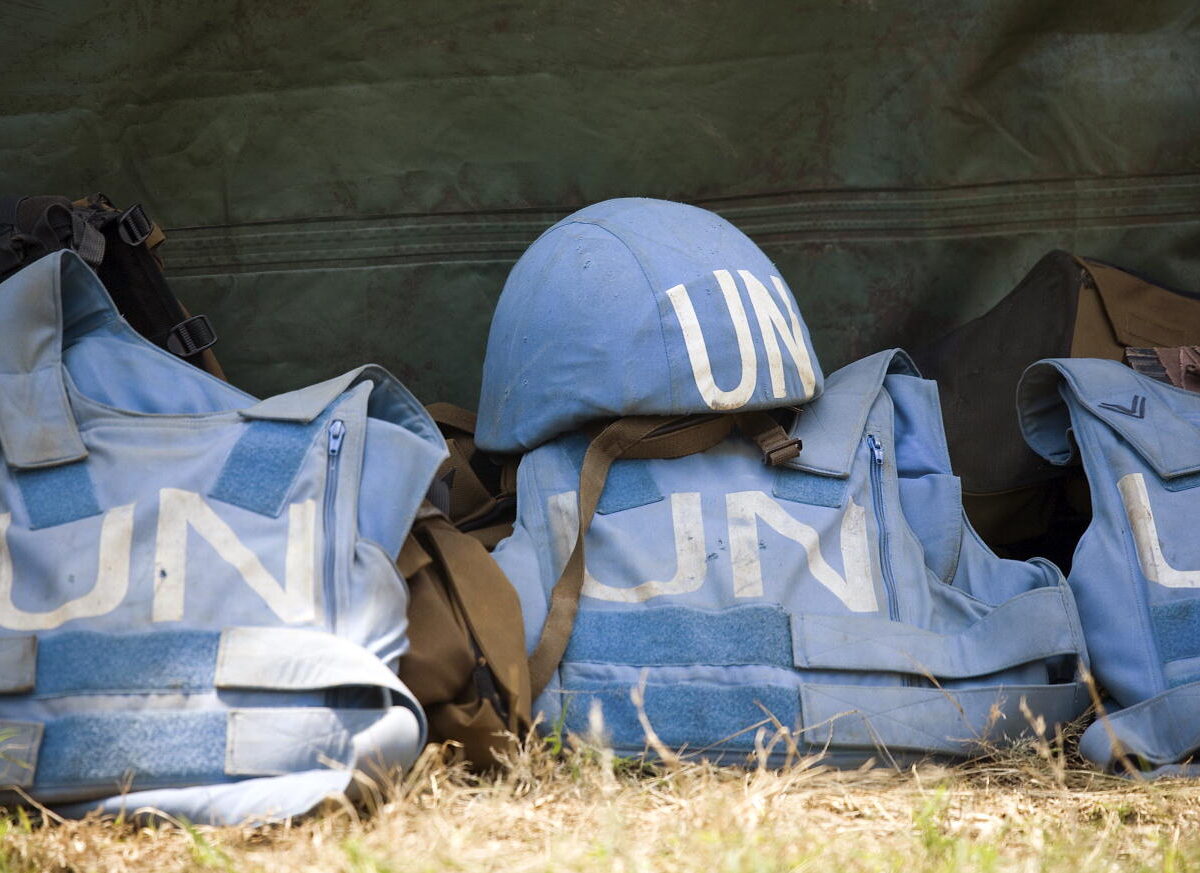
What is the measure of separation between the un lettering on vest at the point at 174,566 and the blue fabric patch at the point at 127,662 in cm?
4

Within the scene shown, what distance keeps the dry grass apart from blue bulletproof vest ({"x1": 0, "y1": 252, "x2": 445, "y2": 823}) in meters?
0.07

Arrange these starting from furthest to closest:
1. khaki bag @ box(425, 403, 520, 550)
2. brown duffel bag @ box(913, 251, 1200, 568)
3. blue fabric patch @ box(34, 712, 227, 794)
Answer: brown duffel bag @ box(913, 251, 1200, 568) < khaki bag @ box(425, 403, 520, 550) < blue fabric patch @ box(34, 712, 227, 794)

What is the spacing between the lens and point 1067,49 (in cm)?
304

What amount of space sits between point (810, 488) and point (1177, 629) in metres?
0.64

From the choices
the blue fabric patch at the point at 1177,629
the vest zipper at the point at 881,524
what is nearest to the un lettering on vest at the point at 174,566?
the vest zipper at the point at 881,524

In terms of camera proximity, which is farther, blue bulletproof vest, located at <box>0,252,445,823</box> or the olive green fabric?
the olive green fabric

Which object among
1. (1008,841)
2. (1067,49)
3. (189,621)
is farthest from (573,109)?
(1008,841)

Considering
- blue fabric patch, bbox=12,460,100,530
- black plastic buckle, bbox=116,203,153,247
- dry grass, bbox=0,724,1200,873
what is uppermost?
black plastic buckle, bbox=116,203,153,247

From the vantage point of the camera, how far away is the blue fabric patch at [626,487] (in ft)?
Result: 7.36

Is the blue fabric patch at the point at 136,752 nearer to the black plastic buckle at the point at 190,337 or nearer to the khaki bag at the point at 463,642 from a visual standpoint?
the khaki bag at the point at 463,642

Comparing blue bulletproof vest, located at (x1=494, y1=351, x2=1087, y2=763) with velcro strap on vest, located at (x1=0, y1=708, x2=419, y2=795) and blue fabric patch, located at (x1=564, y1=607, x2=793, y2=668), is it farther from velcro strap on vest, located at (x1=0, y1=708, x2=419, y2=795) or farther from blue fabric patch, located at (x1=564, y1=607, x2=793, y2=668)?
velcro strap on vest, located at (x1=0, y1=708, x2=419, y2=795)

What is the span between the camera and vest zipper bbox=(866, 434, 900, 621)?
2217 mm

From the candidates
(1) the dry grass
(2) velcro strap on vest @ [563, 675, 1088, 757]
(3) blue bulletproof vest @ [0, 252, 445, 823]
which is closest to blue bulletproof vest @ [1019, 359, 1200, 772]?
(1) the dry grass

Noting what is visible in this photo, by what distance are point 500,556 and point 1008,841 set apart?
91cm
